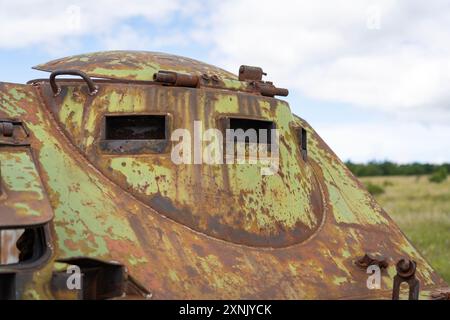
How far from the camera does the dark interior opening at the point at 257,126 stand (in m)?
5.97

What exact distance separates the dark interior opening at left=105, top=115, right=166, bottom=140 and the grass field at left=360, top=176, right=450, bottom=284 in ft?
20.4

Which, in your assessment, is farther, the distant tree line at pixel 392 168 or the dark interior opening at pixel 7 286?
the distant tree line at pixel 392 168

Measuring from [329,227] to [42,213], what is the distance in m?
2.35

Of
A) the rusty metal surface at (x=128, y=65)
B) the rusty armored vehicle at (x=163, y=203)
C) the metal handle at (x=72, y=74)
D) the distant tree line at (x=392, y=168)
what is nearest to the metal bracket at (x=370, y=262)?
the rusty armored vehicle at (x=163, y=203)

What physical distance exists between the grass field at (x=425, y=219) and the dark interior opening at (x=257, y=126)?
17.9 ft

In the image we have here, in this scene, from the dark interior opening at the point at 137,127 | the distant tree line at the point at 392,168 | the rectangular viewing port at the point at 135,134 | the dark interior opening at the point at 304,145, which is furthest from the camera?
the distant tree line at the point at 392,168

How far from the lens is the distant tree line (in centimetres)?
5953

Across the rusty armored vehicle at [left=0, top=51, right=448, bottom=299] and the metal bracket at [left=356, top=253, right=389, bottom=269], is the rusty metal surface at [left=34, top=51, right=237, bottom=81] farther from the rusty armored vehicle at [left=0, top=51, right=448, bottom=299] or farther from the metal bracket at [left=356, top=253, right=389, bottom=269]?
the metal bracket at [left=356, top=253, right=389, bottom=269]

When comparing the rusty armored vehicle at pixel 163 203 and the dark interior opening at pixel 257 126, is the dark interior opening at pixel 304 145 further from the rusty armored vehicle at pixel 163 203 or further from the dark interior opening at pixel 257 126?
the dark interior opening at pixel 257 126

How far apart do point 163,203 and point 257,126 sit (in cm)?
111

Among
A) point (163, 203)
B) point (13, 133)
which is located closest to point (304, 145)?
point (163, 203)

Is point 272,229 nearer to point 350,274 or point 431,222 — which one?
point 350,274

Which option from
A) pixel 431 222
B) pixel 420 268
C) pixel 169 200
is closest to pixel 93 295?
pixel 169 200
